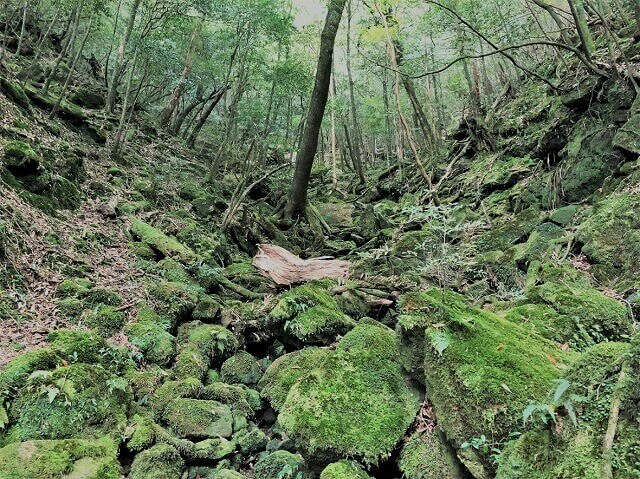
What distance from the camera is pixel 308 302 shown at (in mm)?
5078

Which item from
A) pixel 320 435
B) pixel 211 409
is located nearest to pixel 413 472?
pixel 320 435

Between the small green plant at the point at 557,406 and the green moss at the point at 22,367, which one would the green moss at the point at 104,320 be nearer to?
the green moss at the point at 22,367

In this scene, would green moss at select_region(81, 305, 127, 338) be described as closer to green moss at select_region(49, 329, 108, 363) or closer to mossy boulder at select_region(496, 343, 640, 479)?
green moss at select_region(49, 329, 108, 363)

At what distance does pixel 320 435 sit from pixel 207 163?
50.6 feet

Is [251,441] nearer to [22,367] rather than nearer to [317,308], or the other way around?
[317,308]

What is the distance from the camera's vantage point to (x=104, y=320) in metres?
5.11

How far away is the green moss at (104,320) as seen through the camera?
197 inches

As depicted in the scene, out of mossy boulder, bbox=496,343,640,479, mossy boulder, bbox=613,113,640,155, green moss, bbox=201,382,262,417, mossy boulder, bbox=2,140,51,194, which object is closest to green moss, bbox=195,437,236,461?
green moss, bbox=201,382,262,417

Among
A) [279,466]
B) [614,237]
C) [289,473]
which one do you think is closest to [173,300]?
[279,466]

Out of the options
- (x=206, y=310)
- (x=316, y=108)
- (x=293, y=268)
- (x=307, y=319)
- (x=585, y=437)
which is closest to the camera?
(x=585, y=437)

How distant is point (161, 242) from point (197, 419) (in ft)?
15.4

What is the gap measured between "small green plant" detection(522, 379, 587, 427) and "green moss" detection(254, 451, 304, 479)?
1919 millimetres

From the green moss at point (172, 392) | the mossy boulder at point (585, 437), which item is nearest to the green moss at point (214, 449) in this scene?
the green moss at point (172, 392)

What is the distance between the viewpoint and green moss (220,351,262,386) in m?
4.89
